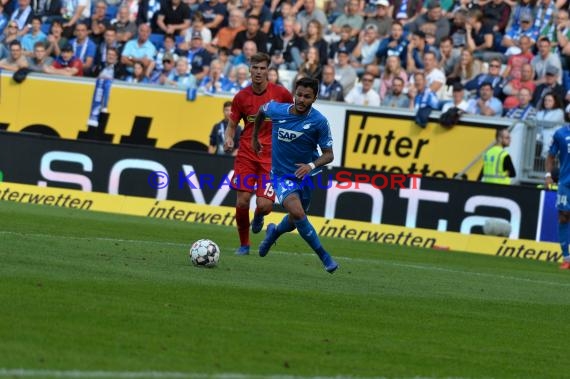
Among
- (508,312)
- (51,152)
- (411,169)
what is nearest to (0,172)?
(51,152)

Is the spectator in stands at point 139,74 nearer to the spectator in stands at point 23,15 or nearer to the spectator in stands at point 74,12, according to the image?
the spectator in stands at point 74,12

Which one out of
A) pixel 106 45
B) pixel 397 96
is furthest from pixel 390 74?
pixel 106 45

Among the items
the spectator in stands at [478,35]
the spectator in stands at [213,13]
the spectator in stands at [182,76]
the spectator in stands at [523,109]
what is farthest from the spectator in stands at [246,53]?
the spectator in stands at [523,109]

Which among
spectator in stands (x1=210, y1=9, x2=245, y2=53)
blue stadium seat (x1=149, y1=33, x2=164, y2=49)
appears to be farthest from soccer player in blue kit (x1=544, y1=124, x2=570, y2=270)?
blue stadium seat (x1=149, y1=33, x2=164, y2=49)

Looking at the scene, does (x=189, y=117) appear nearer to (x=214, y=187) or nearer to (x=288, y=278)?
(x=214, y=187)

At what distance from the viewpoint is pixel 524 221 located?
23.2 metres

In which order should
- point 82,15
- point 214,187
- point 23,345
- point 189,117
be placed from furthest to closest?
point 82,15 < point 189,117 < point 214,187 < point 23,345

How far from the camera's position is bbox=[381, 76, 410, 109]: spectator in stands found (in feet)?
86.5

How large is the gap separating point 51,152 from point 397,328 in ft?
48.7

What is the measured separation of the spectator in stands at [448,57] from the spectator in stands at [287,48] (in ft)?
9.74

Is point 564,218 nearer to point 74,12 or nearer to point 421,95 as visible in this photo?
point 421,95

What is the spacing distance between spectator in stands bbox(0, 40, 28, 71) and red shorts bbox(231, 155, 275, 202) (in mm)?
13701

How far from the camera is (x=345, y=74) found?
1085 inches

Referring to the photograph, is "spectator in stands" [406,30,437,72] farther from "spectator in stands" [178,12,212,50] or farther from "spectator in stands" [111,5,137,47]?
"spectator in stands" [111,5,137,47]
